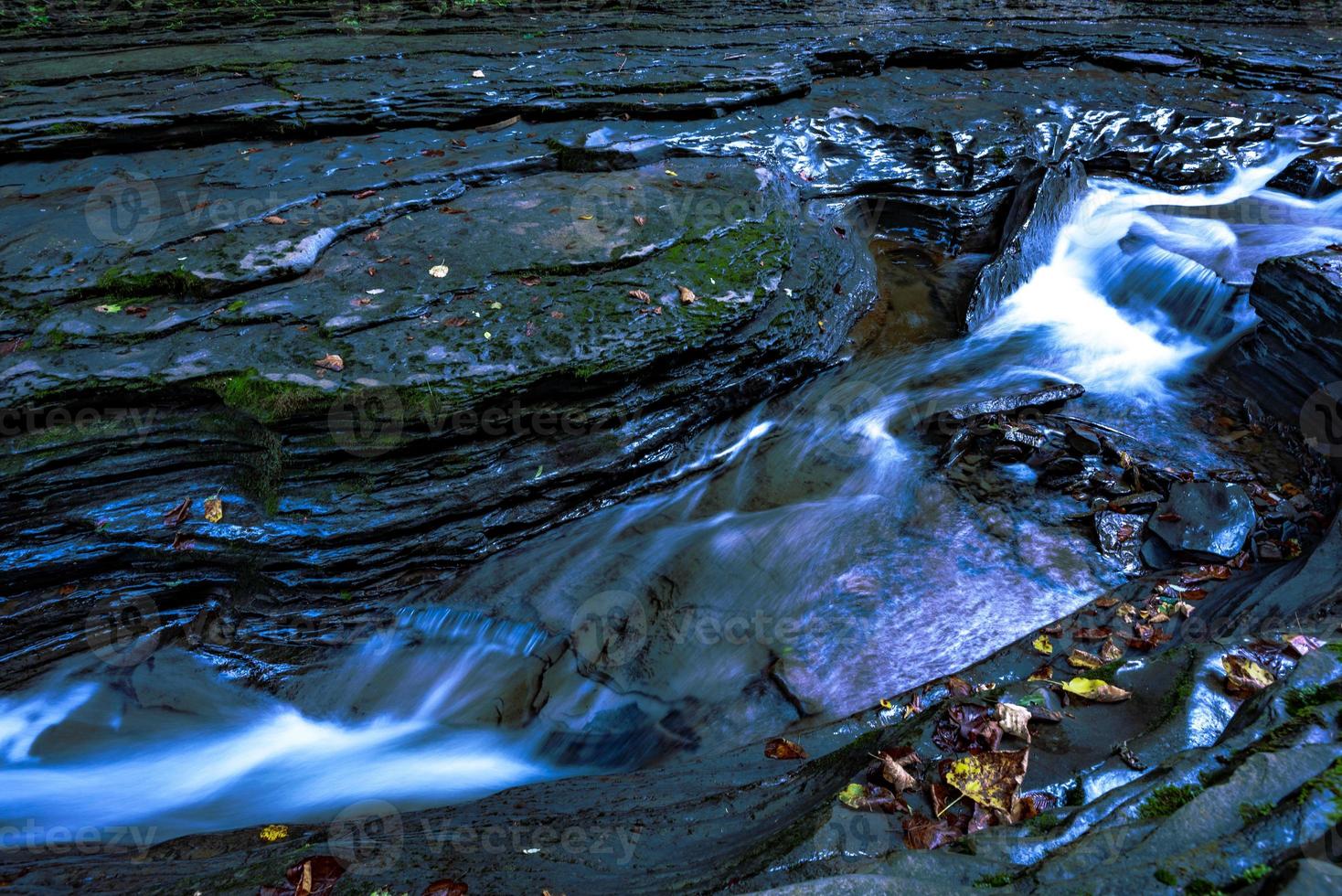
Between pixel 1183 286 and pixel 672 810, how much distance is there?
21.6 ft

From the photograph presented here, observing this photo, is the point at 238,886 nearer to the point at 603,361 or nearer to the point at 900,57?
the point at 603,361

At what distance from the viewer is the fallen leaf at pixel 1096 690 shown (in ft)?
10.2

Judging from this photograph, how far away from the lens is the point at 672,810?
309cm

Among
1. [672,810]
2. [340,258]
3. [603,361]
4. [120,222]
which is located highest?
[120,222]

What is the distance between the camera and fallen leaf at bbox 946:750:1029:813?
2637 millimetres

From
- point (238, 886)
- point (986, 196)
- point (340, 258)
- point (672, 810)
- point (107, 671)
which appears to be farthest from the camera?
point (986, 196)

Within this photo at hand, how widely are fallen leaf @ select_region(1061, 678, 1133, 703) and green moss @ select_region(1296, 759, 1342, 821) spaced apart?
1.17 meters

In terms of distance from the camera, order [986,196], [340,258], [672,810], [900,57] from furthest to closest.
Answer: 1. [900,57]
2. [986,196]
3. [340,258]
4. [672,810]

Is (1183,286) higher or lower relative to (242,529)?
higher

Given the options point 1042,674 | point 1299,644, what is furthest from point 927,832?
point 1299,644

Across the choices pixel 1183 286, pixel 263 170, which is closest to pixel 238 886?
pixel 263 170
